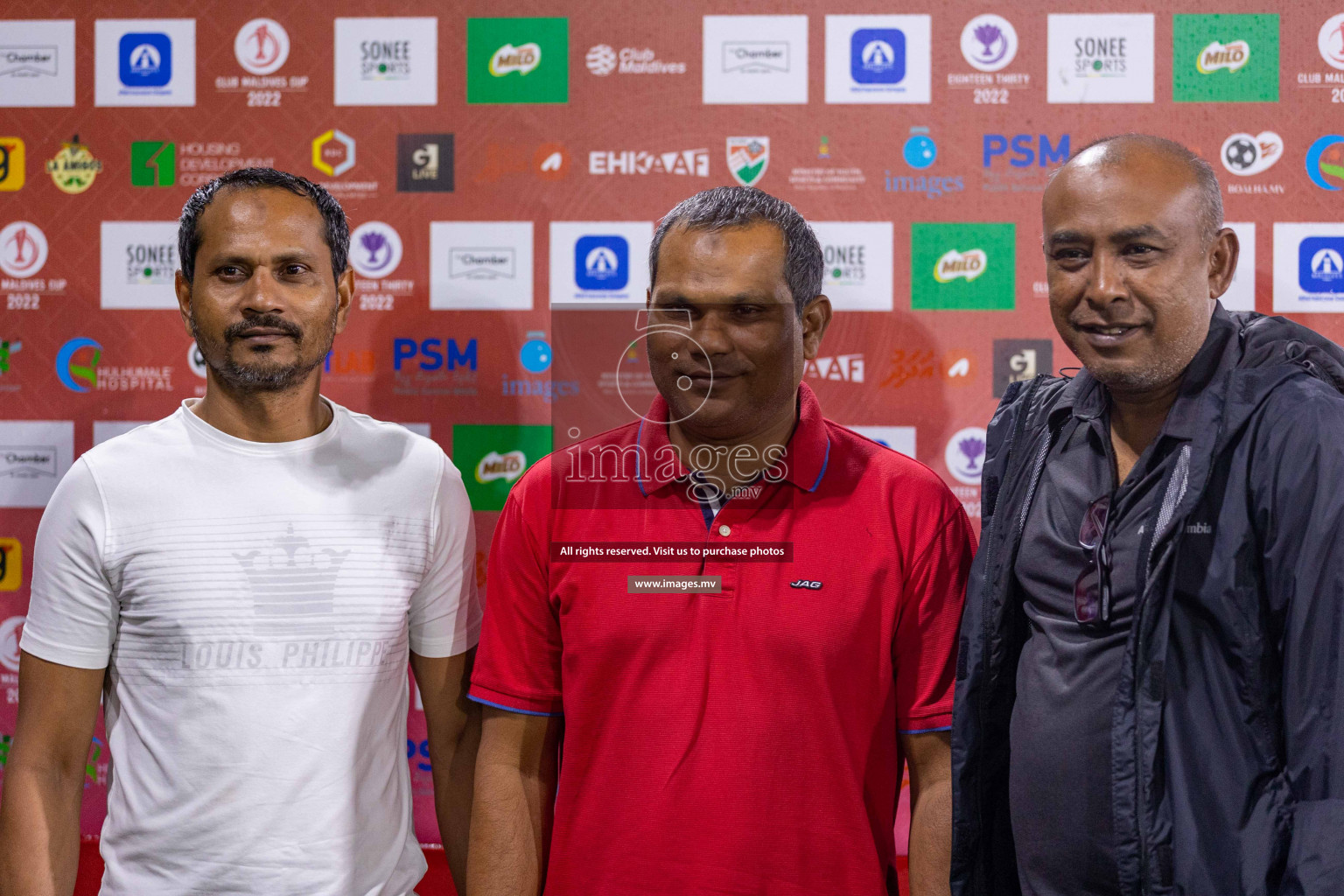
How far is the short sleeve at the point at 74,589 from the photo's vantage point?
145 centimetres

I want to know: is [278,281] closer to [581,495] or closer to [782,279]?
[581,495]

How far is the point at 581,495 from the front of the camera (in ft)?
4.90

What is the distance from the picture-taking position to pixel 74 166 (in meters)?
2.21

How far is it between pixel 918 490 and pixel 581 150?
1150mm

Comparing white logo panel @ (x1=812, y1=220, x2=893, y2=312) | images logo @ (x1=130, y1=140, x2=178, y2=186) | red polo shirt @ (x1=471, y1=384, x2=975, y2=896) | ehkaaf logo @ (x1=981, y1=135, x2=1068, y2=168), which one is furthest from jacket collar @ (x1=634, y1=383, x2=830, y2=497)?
images logo @ (x1=130, y1=140, x2=178, y2=186)

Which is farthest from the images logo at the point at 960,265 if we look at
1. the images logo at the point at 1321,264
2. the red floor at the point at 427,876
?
the red floor at the point at 427,876

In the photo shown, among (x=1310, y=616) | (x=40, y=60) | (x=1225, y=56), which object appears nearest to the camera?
(x=1310, y=616)

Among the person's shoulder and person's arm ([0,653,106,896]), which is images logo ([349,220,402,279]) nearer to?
person's arm ([0,653,106,896])

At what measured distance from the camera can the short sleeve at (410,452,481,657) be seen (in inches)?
63.5

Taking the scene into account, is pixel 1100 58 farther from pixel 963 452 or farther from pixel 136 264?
pixel 136 264

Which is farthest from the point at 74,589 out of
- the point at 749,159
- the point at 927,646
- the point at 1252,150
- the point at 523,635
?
the point at 1252,150

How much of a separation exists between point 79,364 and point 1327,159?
2815mm

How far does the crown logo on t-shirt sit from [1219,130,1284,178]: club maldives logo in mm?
2010

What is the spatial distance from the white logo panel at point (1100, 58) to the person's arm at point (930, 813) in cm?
145
